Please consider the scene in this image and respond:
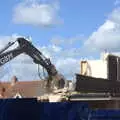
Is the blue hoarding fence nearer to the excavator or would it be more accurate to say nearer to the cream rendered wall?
the excavator

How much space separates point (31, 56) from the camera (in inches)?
1845

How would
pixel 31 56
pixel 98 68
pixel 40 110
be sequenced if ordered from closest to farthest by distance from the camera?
pixel 40 110
pixel 31 56
pixel 98 68

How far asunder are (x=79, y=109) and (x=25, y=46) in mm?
30115

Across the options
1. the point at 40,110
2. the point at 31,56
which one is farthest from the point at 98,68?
the point at 40,110

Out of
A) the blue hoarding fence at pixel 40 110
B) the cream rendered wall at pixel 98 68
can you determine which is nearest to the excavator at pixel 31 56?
the cream rendered wall at pixel 98 68

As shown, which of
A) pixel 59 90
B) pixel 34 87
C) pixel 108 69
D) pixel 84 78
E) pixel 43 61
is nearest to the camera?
pixel 59 90

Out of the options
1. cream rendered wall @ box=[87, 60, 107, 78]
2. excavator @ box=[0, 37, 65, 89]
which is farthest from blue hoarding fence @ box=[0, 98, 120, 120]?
cream rendered wall @ box=[87, 60, 107, 78]

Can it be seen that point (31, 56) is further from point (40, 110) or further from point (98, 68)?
point (40, 110)

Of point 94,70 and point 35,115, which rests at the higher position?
point 94,70

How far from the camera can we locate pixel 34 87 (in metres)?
74.4

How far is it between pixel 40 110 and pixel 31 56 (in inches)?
1194

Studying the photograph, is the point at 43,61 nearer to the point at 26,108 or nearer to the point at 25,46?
the point at 25,46

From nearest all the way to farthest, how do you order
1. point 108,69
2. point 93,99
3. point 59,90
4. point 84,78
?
point 93,99
point 59,90
point 84,78
point 108,69

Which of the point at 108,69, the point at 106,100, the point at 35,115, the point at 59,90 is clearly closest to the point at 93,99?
the point at 106,100
